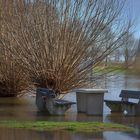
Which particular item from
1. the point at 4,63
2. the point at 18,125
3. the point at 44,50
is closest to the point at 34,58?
the point at 44,50

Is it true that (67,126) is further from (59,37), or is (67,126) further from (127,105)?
(59,37)

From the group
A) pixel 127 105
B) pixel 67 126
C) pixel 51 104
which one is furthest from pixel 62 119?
pixel 127 105

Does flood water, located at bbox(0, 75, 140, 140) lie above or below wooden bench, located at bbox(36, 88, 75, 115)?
below

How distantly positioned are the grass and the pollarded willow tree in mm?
6886

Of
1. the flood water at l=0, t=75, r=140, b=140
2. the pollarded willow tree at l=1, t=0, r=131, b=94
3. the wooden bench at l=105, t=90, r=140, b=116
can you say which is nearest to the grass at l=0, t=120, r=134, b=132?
the flood water at l=0, t=75, r=140, b=140

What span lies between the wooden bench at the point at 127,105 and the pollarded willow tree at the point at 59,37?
14.5ft

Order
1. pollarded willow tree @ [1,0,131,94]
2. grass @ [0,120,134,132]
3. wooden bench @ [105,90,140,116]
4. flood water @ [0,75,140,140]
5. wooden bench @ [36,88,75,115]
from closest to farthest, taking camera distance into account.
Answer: flood water @ [0,75,140,140] < grass @ [0,120,134,132] < wooden bench @ [105,90,140,116] < wooden bench @ [36,88,75,115] < pollarded willow tree @ [1,0,131,94]

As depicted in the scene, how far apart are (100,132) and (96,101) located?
362cm

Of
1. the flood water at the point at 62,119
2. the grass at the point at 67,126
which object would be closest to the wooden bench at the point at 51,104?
the flood water at the point at 62,119

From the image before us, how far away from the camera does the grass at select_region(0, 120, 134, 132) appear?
38.6ft

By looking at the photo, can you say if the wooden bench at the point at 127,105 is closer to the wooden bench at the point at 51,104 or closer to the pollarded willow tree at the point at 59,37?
the wooden bench at the point at 51,104

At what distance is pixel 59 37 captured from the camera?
19250 millimetres

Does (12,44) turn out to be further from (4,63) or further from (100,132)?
(100,132)

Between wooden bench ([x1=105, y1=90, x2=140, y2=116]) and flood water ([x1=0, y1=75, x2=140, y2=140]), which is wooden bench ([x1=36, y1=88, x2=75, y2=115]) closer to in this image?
flood water ([x1=0, y1=75, x2=140, y2=140])
